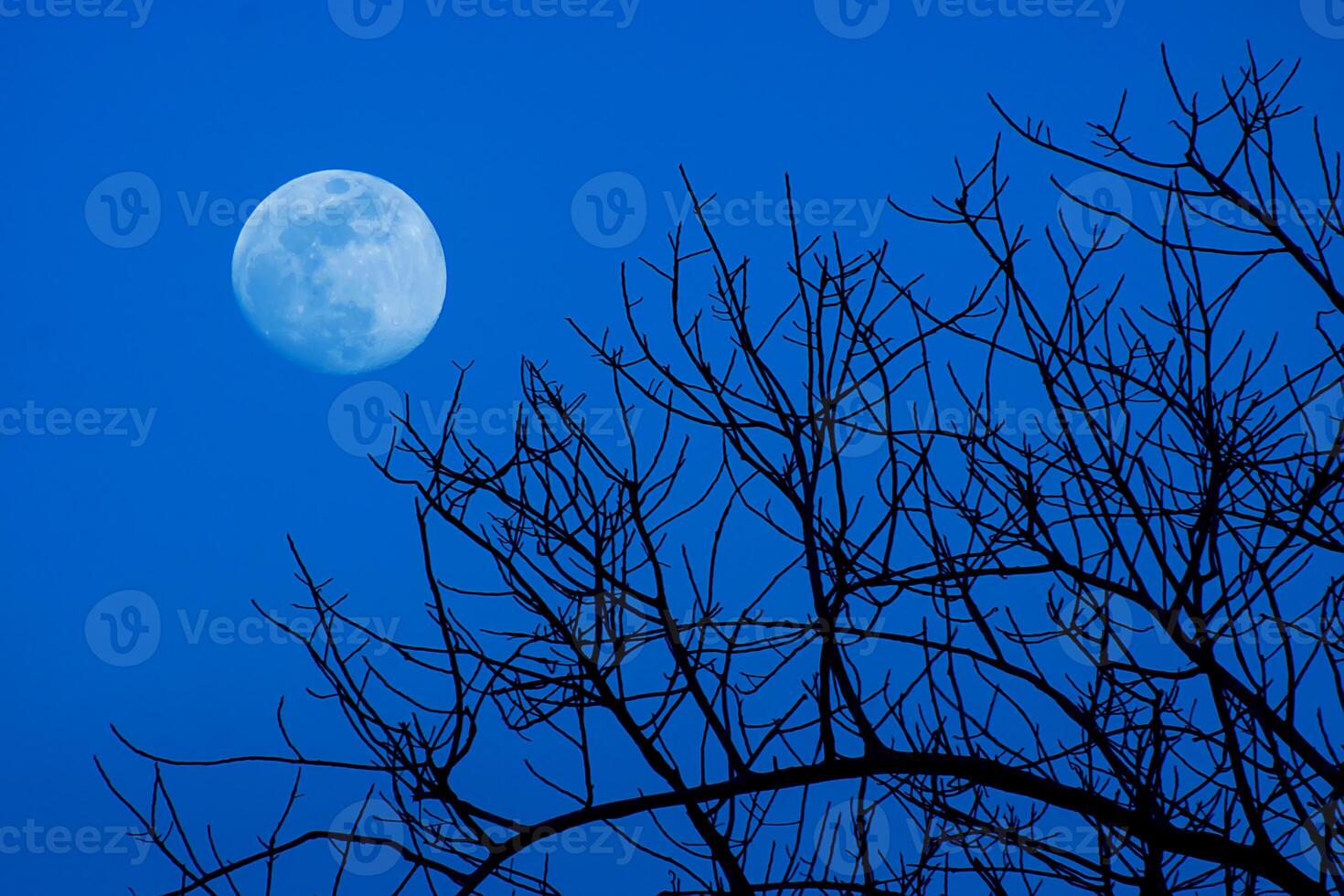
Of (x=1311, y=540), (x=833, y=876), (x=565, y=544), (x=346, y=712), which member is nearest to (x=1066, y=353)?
(x=1311, y=540)

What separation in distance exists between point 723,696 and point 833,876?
34.1 inches

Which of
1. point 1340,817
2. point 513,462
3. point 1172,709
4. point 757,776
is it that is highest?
point 513,462

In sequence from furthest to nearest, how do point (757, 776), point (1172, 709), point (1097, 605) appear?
1. point (1172, 709)
2. point (1097, 605)
3. point (757, 776)

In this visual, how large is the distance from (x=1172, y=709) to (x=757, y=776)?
156 cm

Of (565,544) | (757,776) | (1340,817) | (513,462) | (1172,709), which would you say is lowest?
(1340,817)

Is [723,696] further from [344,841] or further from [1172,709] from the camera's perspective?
[1172,709]

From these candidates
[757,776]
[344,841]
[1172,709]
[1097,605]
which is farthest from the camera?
[1172,709]

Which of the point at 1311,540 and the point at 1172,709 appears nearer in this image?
the point at 1311,540

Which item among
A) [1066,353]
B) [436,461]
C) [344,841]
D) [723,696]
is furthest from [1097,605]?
[344,841]

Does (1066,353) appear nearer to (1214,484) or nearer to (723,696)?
(1214,484)

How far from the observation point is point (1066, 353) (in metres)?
3.06

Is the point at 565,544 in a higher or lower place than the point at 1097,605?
higher

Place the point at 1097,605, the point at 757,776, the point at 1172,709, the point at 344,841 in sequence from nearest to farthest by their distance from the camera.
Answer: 1. the point at 757,776
2. the point at 344,841
3. the point at 1097,605
4. the point at 1172,709

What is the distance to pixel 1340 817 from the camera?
8.34 ft
